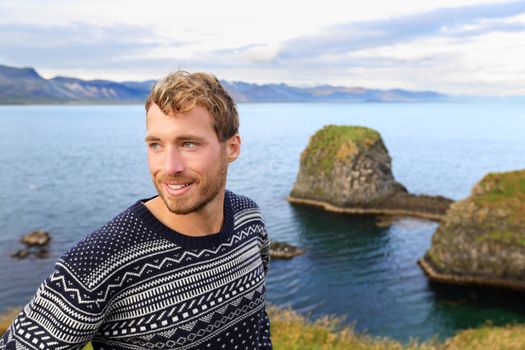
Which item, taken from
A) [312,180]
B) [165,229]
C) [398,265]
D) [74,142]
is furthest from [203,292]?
[74,142]

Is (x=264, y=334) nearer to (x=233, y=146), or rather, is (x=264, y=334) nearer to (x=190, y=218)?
(x=190, y=218)

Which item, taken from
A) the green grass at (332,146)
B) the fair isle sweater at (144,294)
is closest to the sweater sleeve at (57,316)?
the fair isle sweater at (144,294)

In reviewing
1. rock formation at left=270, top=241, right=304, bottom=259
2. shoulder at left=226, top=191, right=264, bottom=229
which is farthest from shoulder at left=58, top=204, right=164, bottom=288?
rock formation at left=270, top=241, right=304, bottom=259

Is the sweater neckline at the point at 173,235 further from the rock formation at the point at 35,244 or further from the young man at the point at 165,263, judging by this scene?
the rock formation at the point at 35,244

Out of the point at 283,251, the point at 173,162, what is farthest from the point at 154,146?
the point at 283,251

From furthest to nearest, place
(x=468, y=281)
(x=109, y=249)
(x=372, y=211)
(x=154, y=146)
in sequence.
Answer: (x=372, y=211)
(x=468, y=281)
(x=154, y=146)
(x=109, y=249)

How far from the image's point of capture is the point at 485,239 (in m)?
40.8

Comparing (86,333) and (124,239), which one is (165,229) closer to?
(124,239)

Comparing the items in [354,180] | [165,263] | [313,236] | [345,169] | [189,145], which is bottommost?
[313,236]

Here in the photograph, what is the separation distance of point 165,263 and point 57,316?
73 cm

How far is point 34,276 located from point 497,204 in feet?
149

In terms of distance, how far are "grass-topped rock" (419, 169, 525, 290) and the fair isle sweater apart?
43032mm

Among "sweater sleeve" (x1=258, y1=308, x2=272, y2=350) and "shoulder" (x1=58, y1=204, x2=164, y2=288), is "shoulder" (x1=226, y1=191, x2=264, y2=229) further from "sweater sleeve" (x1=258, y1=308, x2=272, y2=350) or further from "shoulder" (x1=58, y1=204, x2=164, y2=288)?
"shoulder" (x1=58, y1=204, x2=164, y2=288)

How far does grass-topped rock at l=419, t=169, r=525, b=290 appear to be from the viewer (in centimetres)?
4003
